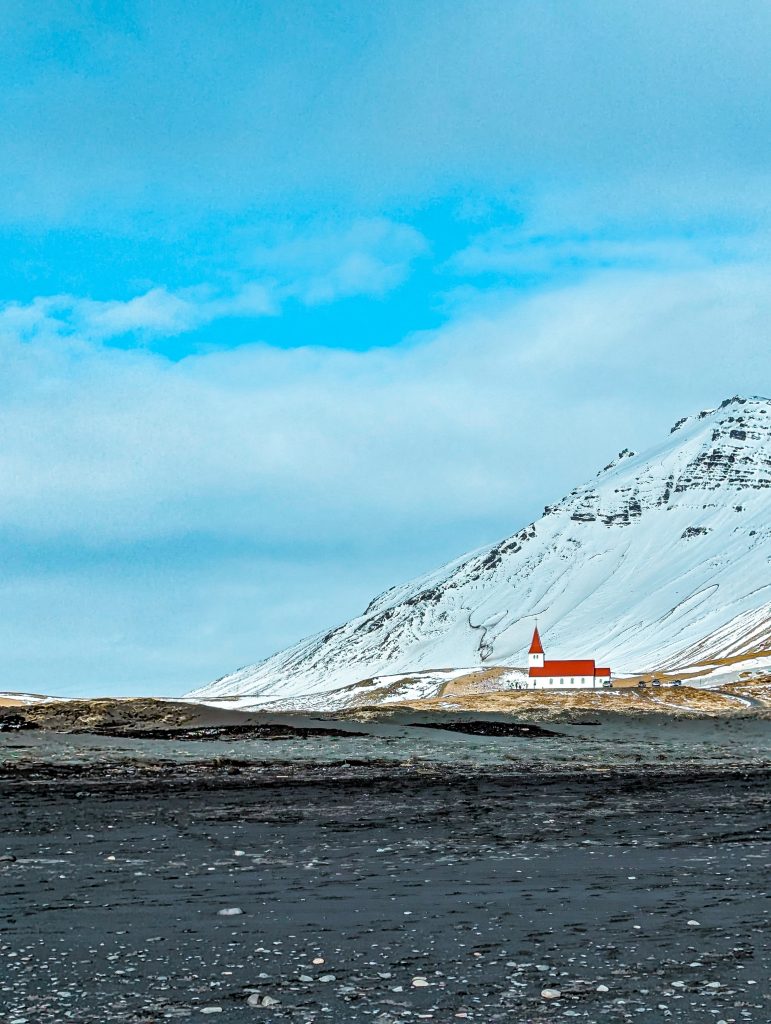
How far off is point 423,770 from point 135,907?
31223mm

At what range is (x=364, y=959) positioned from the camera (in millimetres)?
16172

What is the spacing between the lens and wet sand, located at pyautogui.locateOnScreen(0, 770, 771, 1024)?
14.2m

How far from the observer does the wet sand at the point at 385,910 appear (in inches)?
559

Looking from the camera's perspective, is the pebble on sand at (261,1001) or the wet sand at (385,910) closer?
the pebble on sand at (261,1001)

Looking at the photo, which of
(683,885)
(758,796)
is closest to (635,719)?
(758,796)

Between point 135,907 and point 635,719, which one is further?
point 635,719

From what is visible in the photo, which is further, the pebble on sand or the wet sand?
the wet sand

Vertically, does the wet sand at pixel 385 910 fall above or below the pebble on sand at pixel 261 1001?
above

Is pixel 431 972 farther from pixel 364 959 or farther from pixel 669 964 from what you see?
pixel 669 964

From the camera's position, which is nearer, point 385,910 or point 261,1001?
point 261,1001

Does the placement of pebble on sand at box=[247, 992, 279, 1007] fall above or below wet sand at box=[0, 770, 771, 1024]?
below

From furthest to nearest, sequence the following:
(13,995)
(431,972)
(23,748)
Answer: (23,748) → (431,972) → (13,995)

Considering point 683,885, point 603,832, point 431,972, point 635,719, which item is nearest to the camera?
point 431,972

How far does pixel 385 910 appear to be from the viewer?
63.8 feet
